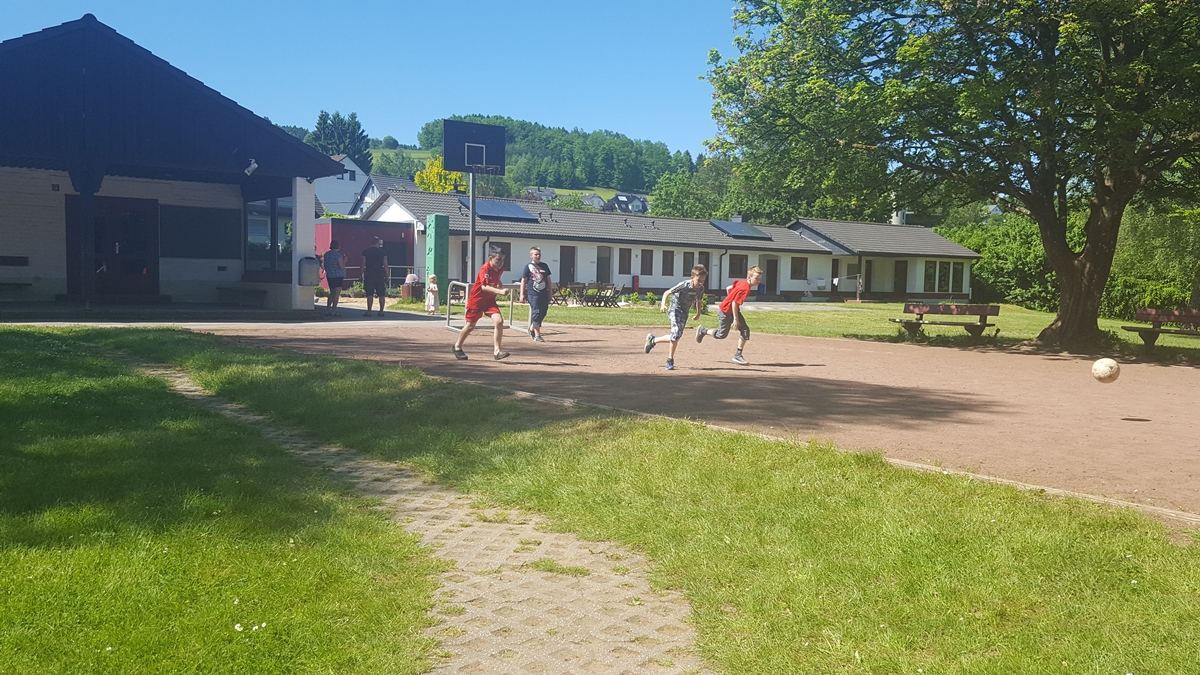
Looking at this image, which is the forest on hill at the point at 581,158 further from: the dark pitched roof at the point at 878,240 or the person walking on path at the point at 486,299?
the person walking on path at the point at 486,299

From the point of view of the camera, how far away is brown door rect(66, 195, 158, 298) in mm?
25938

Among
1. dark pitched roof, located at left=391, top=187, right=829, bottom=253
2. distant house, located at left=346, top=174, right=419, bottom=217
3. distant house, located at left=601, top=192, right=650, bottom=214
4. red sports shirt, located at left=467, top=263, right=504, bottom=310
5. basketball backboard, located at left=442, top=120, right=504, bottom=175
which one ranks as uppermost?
distant house, located at left=601, top=192, right=650, bottom=214

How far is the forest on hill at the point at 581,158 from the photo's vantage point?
171000mm

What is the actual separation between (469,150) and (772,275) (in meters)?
25.2

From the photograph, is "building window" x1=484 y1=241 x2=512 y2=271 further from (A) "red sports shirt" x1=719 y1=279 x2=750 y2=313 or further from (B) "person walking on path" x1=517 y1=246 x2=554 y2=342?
(A) "red sports shirt" x1=719 y1=279 x2=750 y2=313

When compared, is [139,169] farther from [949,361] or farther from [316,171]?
[949,361]

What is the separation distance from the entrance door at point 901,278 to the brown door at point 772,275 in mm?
8662

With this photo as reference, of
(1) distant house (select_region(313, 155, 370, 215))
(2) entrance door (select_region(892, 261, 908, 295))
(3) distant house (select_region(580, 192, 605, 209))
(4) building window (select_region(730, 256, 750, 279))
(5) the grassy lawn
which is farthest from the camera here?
(3) distant house (select_region(580, 192, 605, 209))

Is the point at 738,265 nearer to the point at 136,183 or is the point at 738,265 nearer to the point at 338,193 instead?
the point at 136,183

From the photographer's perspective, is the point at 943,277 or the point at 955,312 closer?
the point at 955,312

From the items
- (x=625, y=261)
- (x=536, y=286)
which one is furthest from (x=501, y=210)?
(x=536, y=286)

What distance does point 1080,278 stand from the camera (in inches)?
840

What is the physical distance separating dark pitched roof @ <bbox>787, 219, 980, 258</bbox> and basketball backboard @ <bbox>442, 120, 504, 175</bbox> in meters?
27.1

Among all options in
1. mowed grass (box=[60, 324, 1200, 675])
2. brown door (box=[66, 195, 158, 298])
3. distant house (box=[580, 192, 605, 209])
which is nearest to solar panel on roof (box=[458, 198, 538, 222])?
brown door (box=[66, 195, 158, 298])
